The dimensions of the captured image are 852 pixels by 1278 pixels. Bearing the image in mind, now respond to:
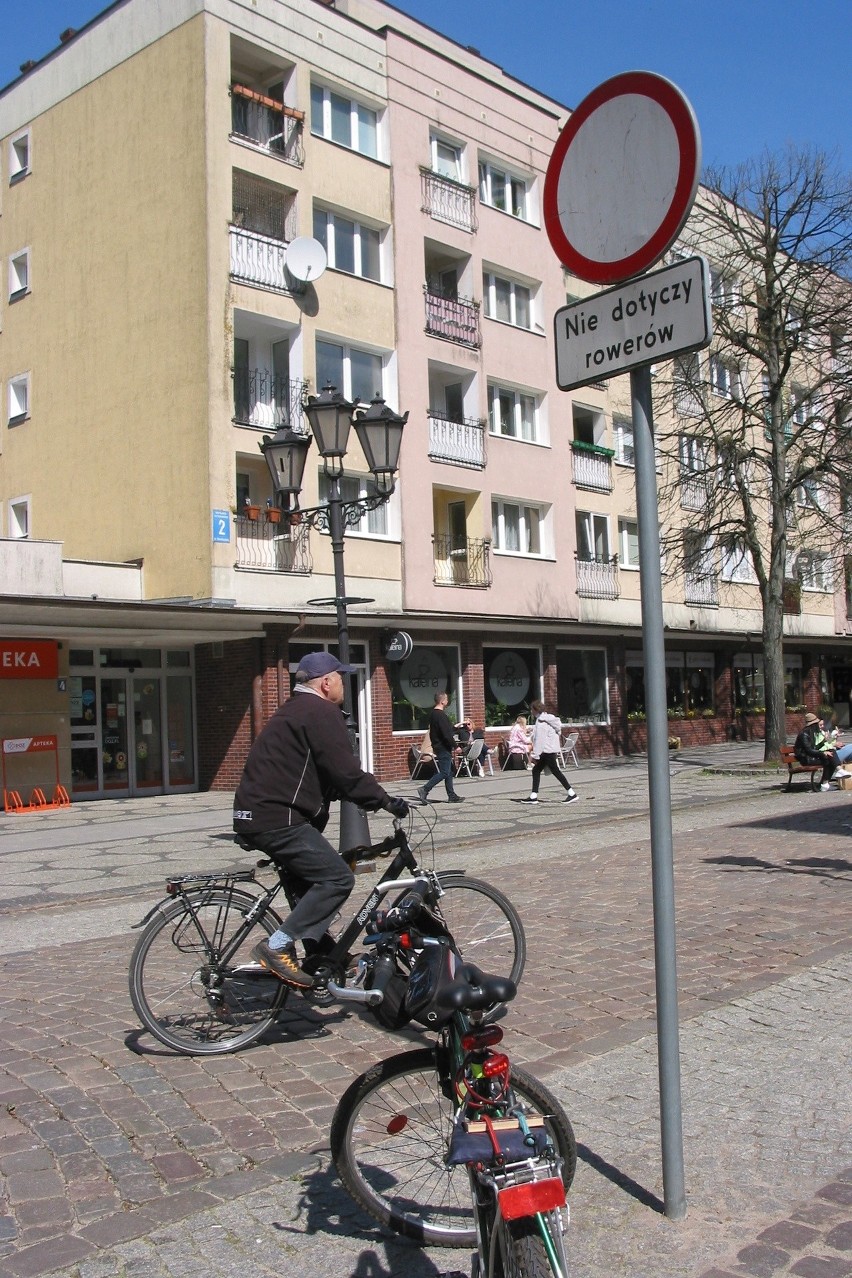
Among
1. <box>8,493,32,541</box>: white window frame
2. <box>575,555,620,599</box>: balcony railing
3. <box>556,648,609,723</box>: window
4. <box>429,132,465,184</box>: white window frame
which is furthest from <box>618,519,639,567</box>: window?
<box>8,493,32,541</box>: white window frame

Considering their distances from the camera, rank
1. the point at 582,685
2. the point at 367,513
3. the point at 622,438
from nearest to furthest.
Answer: the point at 367,513, the point at 582,685, the point at 622,438

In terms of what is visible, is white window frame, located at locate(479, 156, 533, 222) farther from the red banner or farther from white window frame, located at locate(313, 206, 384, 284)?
the red banner

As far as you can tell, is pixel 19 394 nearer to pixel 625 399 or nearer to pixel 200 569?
pixel 200 569

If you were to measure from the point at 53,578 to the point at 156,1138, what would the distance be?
17.8m

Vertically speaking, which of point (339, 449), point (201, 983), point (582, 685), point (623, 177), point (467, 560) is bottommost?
point (201, 983)

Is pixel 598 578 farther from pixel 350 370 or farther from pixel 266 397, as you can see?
pixel 266 397

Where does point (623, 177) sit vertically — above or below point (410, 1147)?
above

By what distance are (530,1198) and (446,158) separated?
29.4 meters

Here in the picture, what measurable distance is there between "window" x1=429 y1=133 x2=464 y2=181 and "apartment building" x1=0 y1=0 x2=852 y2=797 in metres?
0.14

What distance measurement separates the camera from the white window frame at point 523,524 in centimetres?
2950

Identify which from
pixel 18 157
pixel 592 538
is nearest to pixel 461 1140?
pixel 18 157

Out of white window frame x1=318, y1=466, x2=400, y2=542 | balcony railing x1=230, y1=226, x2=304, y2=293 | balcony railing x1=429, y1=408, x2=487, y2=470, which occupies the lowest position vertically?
white window frame x1=318, y1=466, x2=400, y2=542

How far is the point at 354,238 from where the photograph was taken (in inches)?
1030

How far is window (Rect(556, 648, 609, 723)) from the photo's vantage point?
31.7 metres
